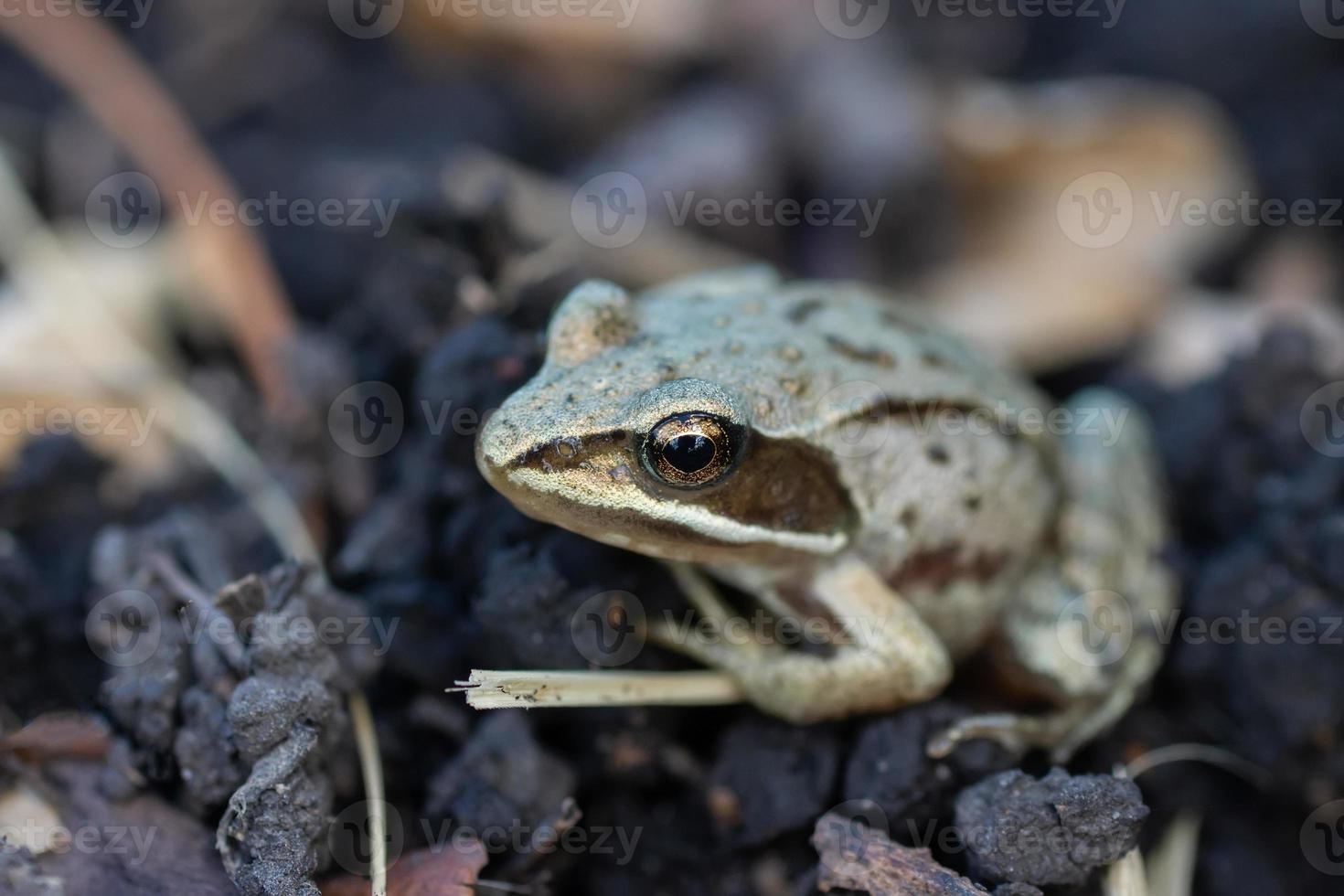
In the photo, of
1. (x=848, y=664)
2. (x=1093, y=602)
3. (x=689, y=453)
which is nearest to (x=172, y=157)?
(x=689, y=453)

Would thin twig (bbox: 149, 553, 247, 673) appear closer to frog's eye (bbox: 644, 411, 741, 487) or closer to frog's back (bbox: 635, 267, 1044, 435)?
frog's eye (bbox: 644, 411, 741, 487)

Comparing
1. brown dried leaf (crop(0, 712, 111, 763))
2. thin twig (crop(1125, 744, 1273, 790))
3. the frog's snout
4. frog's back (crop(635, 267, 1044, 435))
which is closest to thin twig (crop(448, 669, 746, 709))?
the frog's snout

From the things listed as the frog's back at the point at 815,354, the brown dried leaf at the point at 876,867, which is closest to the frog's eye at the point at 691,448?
the frog's back at the point at 815,354

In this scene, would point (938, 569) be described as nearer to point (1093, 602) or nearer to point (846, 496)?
point (846, 496)

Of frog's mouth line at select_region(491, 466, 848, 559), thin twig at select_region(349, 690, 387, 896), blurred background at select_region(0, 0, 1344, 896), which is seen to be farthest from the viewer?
blurred background at select_region(0, 0, 1344, 896)

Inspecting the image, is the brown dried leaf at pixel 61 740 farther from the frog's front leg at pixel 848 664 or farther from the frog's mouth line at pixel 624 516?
the frog's front leg at pixel 848 664

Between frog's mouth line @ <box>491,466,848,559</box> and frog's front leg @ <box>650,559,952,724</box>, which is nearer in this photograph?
frog's mouth line @ <box>491,466,848,559</box>

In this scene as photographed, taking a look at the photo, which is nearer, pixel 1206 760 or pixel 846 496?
pixel 846 496
